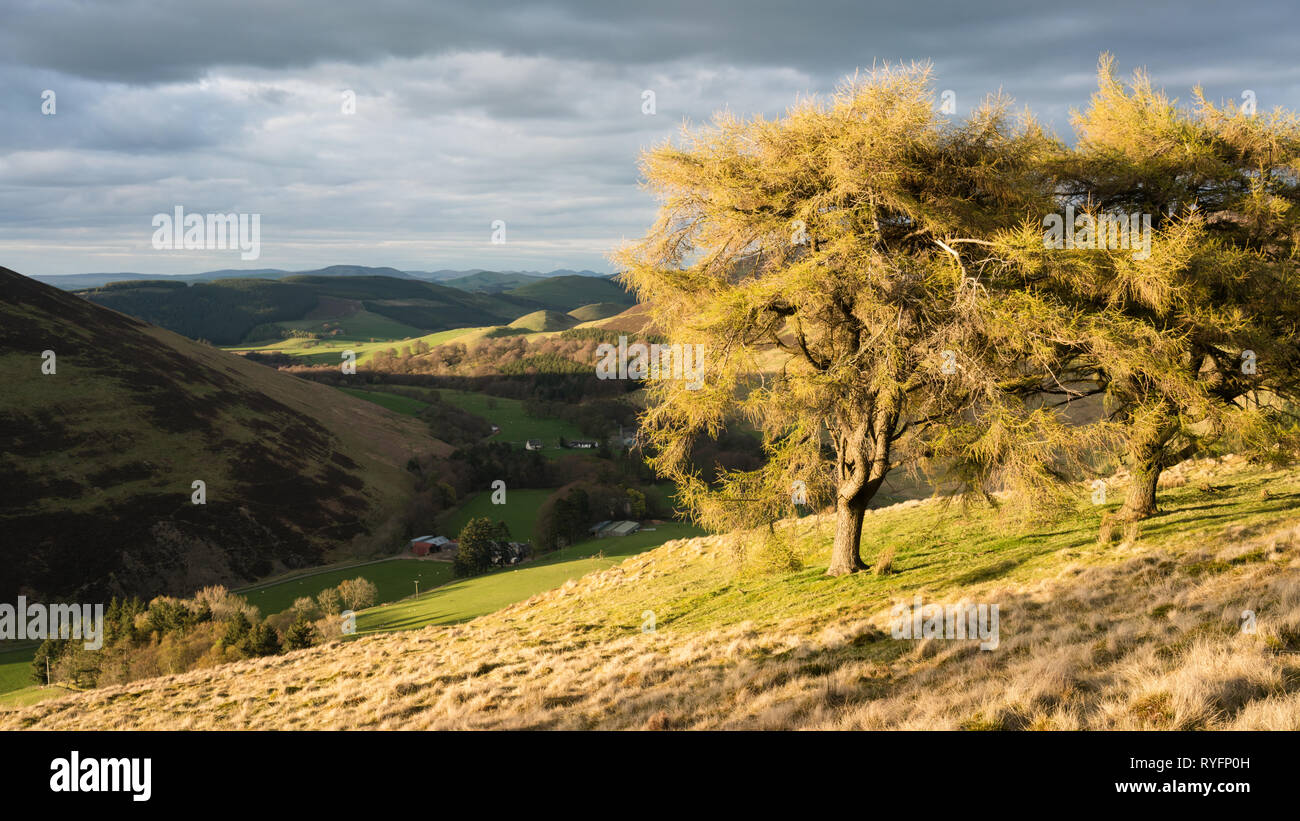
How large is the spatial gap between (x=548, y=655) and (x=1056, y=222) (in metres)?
15.8

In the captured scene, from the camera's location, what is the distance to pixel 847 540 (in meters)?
17.2

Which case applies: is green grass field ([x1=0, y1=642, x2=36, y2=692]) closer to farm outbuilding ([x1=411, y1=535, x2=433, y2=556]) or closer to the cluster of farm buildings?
farm outbuilding ([x1=411, y1=535, x2=433, y2=556])

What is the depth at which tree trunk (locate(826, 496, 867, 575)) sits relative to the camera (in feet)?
55.0

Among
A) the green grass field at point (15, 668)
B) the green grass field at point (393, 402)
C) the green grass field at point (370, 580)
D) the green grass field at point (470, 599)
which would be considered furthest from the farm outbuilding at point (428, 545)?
the green grass field at point (393, 402)

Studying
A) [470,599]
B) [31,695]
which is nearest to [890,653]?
[470,599]

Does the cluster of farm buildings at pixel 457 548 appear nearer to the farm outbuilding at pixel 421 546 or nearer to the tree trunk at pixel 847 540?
the farm outbuilding at pixel 421 546

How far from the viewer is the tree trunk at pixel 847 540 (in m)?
16.8

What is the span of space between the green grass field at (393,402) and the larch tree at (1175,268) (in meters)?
163

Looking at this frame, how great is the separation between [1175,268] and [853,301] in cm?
607

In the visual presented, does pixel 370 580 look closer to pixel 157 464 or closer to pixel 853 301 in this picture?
pixel 157 464

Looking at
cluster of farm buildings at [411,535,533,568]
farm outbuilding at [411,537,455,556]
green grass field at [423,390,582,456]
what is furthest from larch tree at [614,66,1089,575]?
green grass field at [423,390,582,456]

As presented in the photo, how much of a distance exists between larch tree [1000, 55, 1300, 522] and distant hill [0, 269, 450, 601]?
344ft
